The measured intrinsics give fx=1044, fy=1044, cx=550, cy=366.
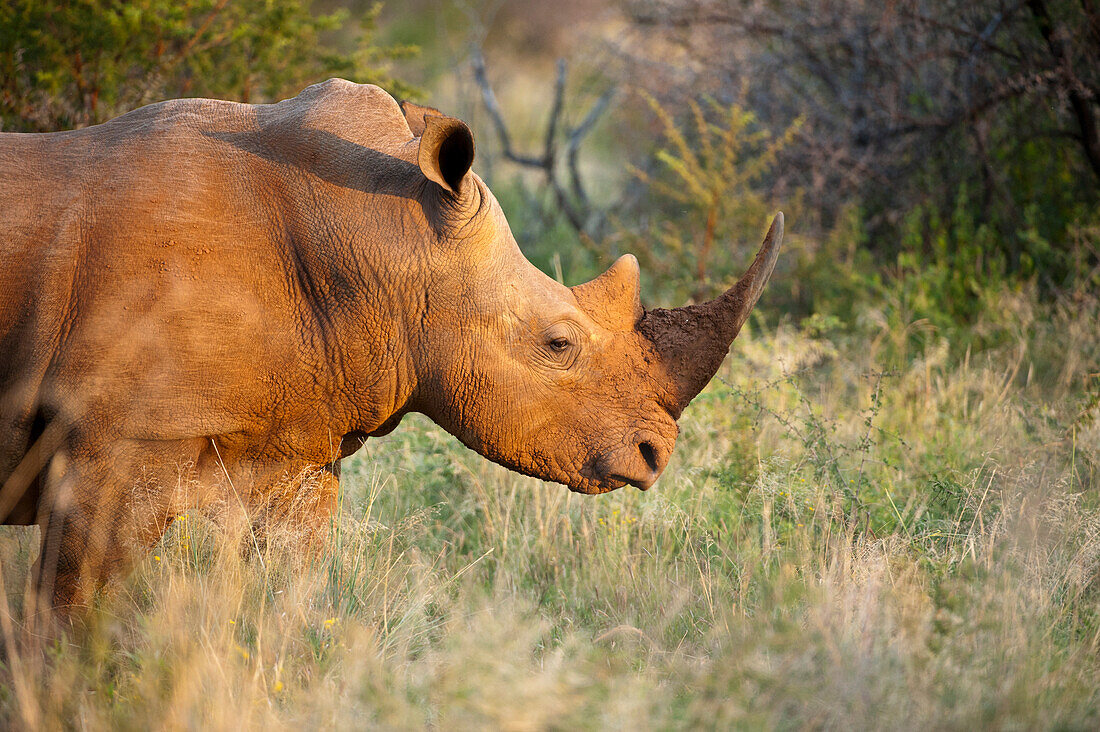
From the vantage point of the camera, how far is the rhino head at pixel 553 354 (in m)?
3.69

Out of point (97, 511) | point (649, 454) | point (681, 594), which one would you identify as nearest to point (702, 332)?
point (649, 454)

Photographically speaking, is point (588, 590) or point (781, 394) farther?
point (781, 394)

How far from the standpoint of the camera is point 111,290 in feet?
10.8

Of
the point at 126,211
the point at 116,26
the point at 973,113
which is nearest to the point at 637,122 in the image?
the point at 973,113

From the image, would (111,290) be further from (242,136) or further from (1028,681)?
(1028,681)

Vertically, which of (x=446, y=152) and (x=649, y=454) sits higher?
(x=446, y=152)

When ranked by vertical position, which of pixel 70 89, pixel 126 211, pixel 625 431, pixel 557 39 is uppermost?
pixel 126 211

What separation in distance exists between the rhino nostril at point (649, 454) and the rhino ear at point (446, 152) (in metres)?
1.16

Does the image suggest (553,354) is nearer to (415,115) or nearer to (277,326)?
(277,326)

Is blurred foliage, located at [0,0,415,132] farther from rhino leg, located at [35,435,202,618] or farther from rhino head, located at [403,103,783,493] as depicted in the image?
rhino head, located at [403,103,783,493]

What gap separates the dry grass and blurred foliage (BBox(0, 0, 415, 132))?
9.45ft

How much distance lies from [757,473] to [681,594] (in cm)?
136

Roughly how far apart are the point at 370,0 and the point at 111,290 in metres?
16.9

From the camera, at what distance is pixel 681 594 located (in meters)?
3.83
